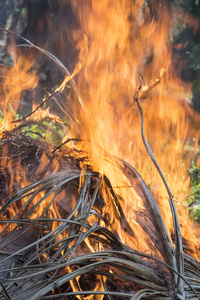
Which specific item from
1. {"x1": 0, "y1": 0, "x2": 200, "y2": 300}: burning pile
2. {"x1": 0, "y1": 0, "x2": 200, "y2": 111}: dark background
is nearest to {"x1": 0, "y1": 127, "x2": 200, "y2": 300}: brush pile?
{"x1": 0, "y1": 0, "x2": 200, "y2": 300}: burning pile

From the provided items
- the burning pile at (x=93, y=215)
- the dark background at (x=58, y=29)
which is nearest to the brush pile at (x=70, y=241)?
the burning pile at (x=93, y=215)

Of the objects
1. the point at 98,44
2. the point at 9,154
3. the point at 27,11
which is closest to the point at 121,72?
the point at 98,44

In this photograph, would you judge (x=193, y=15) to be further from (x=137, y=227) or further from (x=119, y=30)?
(x=137, y=227)

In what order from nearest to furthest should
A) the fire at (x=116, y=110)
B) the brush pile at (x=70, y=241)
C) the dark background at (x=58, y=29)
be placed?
the brush pile at (x=70, y=241)
the fire at (x=116, y=110)
the dark background at (x=58, y=29)

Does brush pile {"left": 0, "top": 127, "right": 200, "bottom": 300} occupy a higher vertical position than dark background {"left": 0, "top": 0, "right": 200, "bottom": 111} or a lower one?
lower

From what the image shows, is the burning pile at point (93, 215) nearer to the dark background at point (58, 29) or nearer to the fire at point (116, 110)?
the fire at point (116, 110)

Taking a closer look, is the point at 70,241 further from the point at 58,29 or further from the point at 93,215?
the point at 58,29

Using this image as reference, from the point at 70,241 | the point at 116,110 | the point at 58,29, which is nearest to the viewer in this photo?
the point at 70,241

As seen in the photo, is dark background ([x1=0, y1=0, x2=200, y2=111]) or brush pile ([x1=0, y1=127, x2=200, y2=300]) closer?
Result: brush pile ([x1=0, y1=127, x2=200, y2=300])

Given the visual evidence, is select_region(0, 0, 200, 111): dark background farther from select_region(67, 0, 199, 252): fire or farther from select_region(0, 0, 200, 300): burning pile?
select_region(0, 0, 200, 300): burning pile

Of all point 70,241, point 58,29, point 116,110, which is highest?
point 58,29

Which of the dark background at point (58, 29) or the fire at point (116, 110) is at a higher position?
the dark background at point (58, 29)

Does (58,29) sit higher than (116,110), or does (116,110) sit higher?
(58,29)

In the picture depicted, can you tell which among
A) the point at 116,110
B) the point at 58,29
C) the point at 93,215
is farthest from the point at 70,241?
the point at 58,29
